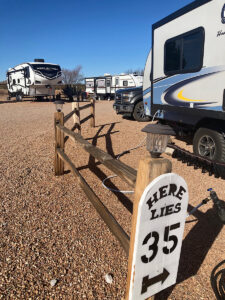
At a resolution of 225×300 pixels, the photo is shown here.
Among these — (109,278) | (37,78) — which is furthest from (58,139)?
(37,78)

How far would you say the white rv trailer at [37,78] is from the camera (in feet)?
62.3

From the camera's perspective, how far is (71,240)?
2.67m

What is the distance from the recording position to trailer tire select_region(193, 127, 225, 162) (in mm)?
4660

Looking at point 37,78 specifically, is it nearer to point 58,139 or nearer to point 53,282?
point 58,139

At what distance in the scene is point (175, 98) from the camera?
5.70 m

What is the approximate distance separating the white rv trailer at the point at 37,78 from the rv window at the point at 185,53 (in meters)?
15.6

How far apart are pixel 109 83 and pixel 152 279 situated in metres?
24.2

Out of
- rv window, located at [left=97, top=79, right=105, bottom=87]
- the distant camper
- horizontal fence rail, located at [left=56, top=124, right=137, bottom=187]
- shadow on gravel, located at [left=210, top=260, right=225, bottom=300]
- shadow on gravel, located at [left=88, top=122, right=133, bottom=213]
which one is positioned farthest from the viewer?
rv window, located at [left=97, top=79, right=105, bottom=87]

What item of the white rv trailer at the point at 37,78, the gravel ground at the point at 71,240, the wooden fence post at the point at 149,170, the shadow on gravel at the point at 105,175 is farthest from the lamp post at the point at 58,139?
the white rv trailer at the point at 37,78

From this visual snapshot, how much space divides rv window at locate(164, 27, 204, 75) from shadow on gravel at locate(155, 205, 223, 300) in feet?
10.7

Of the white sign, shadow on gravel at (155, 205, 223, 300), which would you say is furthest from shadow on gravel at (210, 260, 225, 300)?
the white sign

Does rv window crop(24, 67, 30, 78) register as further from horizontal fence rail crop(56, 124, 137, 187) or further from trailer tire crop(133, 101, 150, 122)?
Answer: horizontal fence rail crop(56, 124, 137, 187)

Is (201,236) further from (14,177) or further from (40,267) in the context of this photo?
(14,177)

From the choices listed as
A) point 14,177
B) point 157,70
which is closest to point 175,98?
point 157,70
